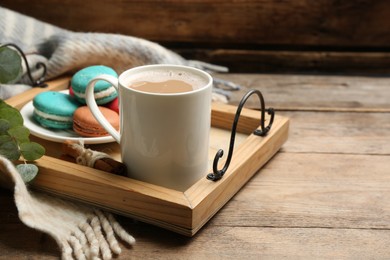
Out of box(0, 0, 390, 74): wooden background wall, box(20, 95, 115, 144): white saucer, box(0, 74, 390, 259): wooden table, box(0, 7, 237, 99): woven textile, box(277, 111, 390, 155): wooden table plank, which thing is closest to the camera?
box(0, 74, 390, 259): wooden table

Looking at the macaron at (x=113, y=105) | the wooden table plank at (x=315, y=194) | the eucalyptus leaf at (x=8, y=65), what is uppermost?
the eucalyptus leaf at (x=8, y=65)

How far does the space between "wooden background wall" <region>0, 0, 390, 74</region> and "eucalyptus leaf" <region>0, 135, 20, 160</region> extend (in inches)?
25.4

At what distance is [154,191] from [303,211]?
204 mm

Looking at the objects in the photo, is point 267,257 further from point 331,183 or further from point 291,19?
point 291,19

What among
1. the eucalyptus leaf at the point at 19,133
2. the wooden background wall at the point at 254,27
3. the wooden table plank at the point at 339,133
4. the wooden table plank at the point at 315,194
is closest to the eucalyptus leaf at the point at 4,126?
the eucalyptus leaf at the point at 19,133

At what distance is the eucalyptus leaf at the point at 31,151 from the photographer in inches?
27.4

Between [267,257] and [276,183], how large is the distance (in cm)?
18

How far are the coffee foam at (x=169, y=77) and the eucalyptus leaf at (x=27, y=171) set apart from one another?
16 cm

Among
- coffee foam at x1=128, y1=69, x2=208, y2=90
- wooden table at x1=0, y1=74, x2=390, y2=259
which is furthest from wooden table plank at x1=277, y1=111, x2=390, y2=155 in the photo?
coffee foam at x1=128, y1=69, x2=208, y2=90

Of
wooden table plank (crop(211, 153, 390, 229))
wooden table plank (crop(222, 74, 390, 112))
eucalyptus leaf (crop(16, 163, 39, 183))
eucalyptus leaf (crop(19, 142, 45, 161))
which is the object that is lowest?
wooden table plank (crop(222, 74, 390, 112))

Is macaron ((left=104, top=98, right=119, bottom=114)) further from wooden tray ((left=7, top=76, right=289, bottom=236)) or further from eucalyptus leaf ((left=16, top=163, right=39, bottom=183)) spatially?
eucalyptus leaf ((left=16, top=163, right=39, bottom=183))

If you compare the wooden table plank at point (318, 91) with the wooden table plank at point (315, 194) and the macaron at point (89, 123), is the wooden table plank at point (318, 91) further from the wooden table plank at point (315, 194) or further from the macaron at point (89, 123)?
the macaron at point (89, 123)

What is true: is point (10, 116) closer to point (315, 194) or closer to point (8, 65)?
point (8, 65)

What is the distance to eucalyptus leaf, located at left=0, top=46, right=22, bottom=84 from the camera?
735mm
